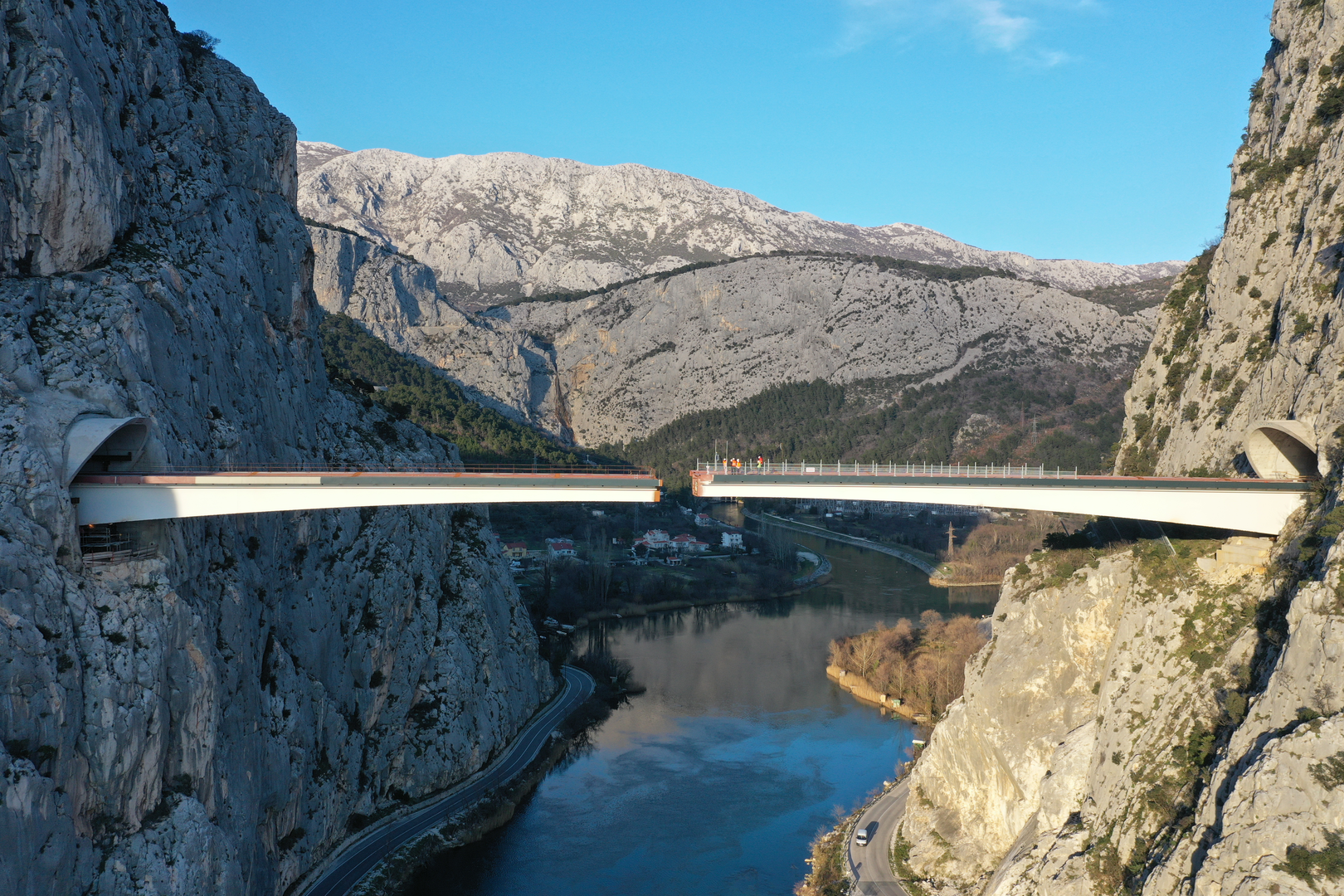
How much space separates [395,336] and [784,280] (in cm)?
6493

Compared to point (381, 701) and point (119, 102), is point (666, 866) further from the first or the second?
point (119, 102)

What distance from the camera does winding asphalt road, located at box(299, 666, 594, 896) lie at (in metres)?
45.8

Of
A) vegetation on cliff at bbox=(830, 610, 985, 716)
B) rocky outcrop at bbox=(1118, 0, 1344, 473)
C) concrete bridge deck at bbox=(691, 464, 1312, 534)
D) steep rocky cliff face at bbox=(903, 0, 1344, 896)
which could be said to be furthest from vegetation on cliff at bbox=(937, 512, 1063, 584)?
concrete bridge deck at bbox=(691, 464, 1312, 534)

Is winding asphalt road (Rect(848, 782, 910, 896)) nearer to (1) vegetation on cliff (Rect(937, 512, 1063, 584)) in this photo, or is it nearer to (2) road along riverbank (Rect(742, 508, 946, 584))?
(1) vegetation on cliff (Rect(937, 512, 1063, 584))

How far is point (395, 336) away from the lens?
498 feet

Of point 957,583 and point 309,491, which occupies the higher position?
point 309,491

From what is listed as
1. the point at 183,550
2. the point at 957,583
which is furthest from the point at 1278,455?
the point at 957,583

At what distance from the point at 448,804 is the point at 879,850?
74.3 ft

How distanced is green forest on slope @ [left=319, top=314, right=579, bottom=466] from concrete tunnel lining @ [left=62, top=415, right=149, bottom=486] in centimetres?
6470

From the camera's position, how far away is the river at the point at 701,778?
47.4 m

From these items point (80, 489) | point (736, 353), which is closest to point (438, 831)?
point (80, 489)

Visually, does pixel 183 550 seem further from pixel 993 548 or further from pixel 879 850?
pixel 993 548

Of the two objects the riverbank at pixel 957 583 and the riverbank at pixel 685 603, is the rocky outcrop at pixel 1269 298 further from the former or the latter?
the riverbank at pixel 685 603

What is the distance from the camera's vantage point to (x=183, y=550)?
35.2m
